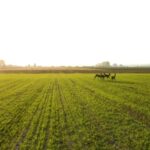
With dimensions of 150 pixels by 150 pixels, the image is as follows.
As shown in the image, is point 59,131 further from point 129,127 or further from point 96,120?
point 129,127

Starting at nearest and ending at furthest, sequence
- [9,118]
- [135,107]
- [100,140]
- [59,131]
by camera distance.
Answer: [100,140] → [59,131] → [9,118] → [135,107]

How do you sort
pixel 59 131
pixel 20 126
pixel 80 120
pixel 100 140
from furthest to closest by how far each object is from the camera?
pixel 80 120 → pixel 20 126 → pixel 59 131 → pixel 100 140

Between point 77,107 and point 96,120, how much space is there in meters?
3.43

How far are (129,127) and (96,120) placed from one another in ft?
6.72

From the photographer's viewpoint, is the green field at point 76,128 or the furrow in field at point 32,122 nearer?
the green field at point 76,128

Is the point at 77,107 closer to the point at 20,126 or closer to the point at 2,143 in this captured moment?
the point at 20,126

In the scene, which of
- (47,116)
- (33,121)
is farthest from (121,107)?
(33,121)

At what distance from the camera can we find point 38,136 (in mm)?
8188

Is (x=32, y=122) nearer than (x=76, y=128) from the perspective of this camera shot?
No

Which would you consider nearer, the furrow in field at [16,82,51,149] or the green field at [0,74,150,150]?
the green field at [0,74,150,150]

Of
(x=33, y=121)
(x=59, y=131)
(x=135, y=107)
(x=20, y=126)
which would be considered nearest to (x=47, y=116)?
(x=33, y=121)

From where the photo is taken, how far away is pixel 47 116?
1148 centimetres

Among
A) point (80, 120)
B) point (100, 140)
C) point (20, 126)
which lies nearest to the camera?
point (100, 140)

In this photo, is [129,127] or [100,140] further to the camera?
[129,127]
